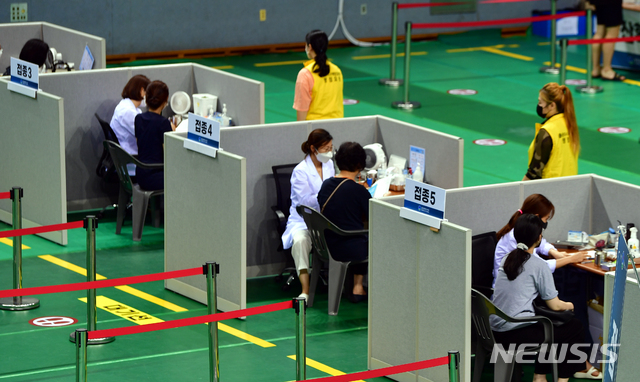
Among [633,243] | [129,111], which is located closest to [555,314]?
[633,243]

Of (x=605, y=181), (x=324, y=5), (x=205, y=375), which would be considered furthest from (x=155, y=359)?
(x=324, y=5)

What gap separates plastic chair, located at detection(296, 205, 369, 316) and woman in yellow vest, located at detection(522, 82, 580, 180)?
139 centimetres

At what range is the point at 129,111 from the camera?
927 centimetres

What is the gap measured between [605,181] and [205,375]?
2849 millimetres

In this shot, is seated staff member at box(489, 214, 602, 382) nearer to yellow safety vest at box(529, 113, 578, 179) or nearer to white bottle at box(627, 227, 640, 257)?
white bottle at box(627, 227, 640, 257)

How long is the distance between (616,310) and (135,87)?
18.1 feet

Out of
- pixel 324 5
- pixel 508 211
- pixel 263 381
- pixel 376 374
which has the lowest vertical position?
pixel 263 381

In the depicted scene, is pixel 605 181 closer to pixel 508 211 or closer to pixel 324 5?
pixel 508 211

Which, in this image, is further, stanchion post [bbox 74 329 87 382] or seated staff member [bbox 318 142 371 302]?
seated staff member [bbox 318 142 371 302]

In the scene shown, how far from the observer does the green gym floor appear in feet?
21.7

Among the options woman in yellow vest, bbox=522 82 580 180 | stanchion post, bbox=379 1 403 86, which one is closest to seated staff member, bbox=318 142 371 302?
woman in yellow vest, bbox=522 82 580 180

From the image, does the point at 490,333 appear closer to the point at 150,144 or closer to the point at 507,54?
the point at 150,144

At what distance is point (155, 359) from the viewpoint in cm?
669

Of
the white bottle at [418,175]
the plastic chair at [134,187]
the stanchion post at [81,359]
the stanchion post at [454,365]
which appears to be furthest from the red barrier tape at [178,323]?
the plastic chair at [134,187]
